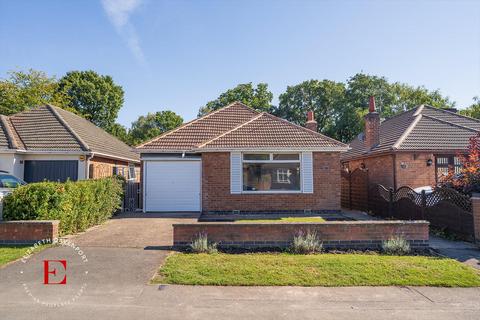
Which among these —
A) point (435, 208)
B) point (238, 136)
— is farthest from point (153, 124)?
point (435, 208)

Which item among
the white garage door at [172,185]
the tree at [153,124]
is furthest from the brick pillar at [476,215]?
the tree at [153,124]

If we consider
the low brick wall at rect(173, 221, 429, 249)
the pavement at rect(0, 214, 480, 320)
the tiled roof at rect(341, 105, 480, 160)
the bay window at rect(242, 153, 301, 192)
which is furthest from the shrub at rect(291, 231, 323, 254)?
the tiled roof at rect(341, 105, 480, 160)

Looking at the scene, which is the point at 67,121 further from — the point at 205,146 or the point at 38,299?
the point at 38,299

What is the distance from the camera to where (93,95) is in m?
38.2

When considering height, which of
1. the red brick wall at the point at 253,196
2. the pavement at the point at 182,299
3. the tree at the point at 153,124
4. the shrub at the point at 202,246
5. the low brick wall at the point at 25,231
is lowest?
the pavement at the point at 182,299

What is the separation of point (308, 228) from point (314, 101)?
3470cm

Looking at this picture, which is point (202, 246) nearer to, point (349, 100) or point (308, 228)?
point (308, 228)

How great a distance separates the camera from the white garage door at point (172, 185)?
14820 mm

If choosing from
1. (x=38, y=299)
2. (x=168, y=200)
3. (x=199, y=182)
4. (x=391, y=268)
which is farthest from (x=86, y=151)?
(x=391, y=268)

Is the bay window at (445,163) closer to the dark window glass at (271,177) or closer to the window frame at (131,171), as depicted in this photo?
the dark window glass at (271,177)

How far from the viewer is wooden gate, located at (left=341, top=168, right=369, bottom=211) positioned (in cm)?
1536

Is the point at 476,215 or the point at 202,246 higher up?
the point at 476,215

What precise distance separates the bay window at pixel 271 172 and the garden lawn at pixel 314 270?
6.22 m

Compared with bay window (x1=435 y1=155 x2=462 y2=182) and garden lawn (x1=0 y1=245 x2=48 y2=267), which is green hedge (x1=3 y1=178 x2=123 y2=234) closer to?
garden lawn (x1=0 y1=245 x2=48 y2=267)
